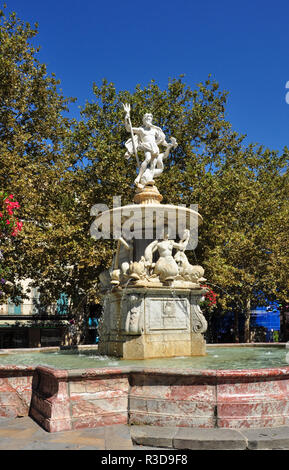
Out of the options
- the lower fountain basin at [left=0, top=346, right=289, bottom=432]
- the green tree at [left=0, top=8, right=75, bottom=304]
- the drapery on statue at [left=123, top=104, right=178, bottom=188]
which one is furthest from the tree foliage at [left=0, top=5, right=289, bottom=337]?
the lower fountain basin at [left=0, top=346, right=289, bottom=432]

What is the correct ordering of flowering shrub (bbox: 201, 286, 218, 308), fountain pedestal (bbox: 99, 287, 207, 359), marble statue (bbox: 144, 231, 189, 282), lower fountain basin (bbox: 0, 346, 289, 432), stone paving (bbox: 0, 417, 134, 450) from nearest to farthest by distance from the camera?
1. stone paving (bbox: 0, 417, 134, 450)
2. lower fountain basin (bbox: 0, 346, 289, 432)
3. fountain pedestal (bbox: 99, 287, 207, 359)
4. marble statue (bbox: 144, 231, 189, 282)
5. flowering shrub (bbox: 201, 286, 218, 308)

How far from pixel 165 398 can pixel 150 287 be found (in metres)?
3.06

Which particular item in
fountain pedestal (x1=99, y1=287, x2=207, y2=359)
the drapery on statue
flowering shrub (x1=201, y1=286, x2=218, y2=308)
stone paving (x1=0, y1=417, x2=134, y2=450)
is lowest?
stone paving (x1=0, y1=417, x2=134, y2=450)

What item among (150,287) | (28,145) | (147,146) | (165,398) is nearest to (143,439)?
(165,398)

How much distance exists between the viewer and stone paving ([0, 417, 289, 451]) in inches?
170

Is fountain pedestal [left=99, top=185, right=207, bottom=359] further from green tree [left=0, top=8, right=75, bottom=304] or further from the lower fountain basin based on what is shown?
green tree [left=0, top=8, right=75, bottom=304]

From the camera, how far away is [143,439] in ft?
15.1

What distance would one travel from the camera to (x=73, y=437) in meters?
4.59

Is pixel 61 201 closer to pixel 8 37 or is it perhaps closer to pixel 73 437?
pixel 8 37

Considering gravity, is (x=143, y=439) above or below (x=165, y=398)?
below

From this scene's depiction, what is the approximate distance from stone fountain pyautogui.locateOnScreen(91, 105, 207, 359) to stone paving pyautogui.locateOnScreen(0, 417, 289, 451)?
302 cm

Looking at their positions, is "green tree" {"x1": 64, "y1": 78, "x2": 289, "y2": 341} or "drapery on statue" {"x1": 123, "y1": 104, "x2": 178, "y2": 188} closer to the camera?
"drapery on statue" {"x1": 123, "y1": 104, "x2": 178, "y2": 188}

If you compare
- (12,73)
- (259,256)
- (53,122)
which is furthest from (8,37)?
(259,256)

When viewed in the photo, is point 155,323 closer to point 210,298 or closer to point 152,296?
point 152,296
